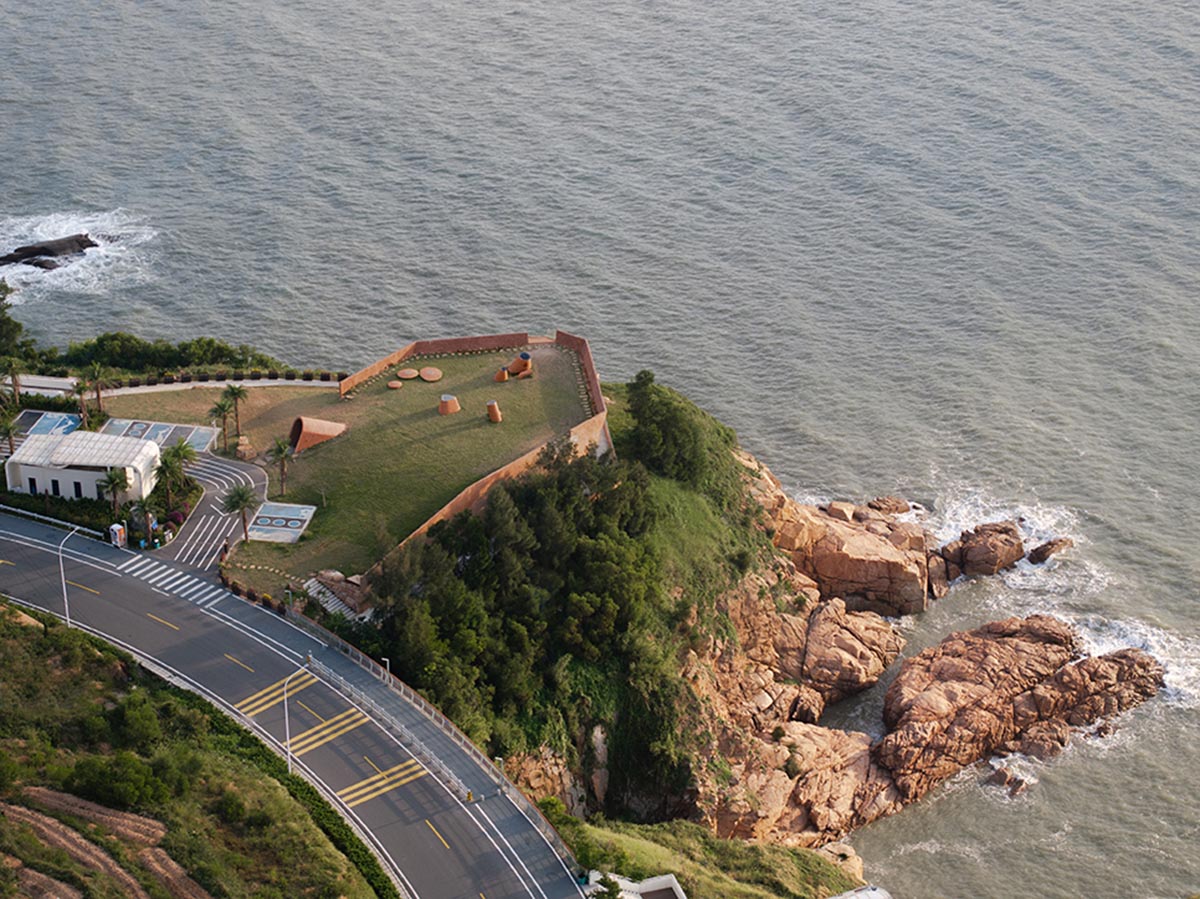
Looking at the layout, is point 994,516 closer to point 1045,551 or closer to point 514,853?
point 1045,551

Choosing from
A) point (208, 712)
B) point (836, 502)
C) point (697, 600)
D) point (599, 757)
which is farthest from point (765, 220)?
point (208, 712)

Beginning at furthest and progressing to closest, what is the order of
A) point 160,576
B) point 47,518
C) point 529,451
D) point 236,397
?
point 236,397
point 529,451
point 47,518
point 160,576

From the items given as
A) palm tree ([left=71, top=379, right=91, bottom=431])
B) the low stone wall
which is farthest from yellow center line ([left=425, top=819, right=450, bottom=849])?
the low stone wall

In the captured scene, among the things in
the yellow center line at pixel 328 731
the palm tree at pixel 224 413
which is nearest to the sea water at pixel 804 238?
the palm tree at pixel 224 413

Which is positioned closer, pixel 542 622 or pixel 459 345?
pixel 542 622

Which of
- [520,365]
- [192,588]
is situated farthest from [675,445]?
[192,588]

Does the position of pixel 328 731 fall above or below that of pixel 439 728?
below

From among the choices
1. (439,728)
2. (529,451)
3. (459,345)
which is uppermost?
(459,345)

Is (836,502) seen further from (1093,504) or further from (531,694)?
(531,694)
